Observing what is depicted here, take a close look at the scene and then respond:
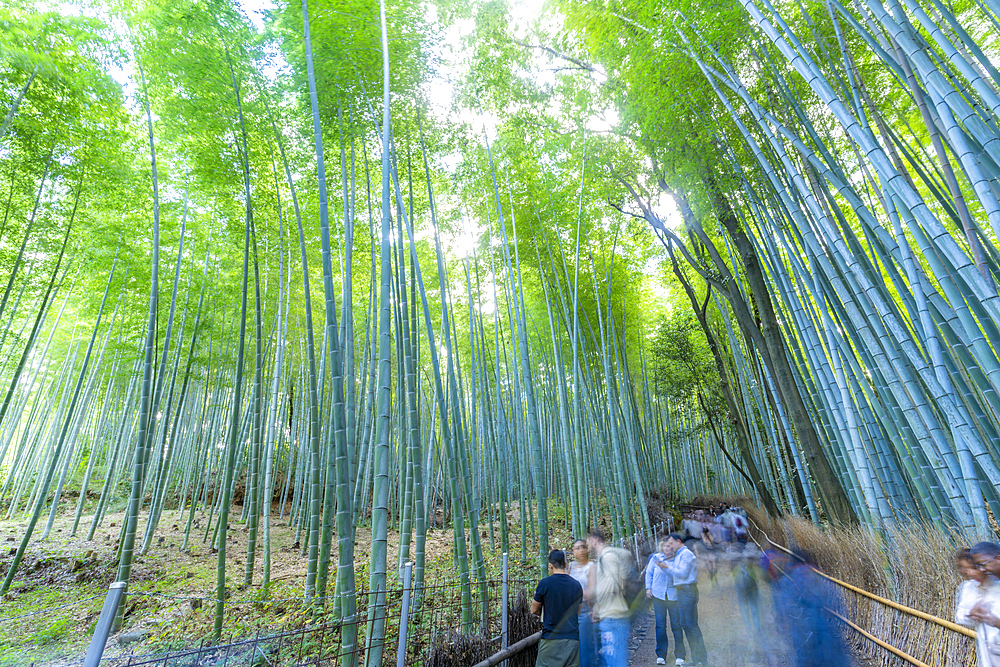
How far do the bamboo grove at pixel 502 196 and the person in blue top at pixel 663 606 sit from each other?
3.12ft

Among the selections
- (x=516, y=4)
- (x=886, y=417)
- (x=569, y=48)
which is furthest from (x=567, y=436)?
(x=516, y=4)

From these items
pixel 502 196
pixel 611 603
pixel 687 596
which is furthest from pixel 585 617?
pixel 502 196

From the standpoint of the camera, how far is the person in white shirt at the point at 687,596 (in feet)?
9.09

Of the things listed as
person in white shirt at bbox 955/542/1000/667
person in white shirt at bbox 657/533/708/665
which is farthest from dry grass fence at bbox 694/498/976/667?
person in white shirt at bbox 657/533/708/665

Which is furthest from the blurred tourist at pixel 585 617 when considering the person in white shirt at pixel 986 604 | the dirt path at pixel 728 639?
the person in white shirt at pixel 986 604

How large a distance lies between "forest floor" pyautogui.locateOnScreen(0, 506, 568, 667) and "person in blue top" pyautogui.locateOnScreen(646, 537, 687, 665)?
63.8 inches

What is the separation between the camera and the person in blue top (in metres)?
2.83

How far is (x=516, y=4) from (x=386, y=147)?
3.89 metres

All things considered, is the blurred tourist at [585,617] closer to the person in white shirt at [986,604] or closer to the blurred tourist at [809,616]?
the blurred tourist at [809,616]

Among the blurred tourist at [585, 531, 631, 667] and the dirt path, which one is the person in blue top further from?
the blurred tourist at [585, 531, 631, 667]

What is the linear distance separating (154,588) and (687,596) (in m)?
4.95

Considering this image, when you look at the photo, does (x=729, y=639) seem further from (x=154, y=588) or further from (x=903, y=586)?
(x=154, y=588)

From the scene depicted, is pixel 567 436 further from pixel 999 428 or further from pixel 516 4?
pixel 516 4

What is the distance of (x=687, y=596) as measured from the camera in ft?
9.41
